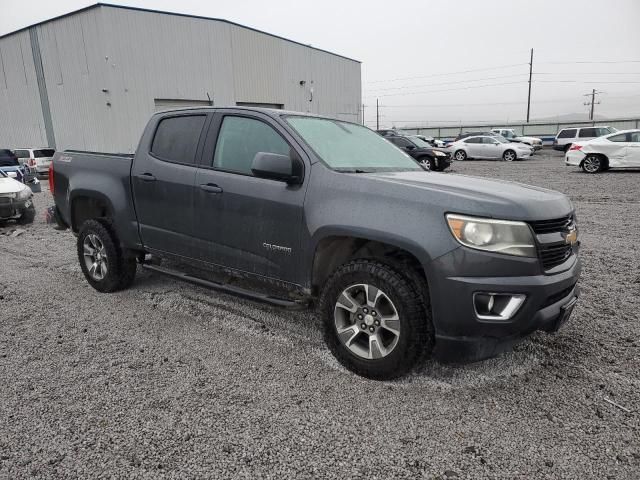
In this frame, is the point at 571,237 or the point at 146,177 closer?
the point at 571,237

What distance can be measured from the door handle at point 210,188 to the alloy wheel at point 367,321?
1.35 metres

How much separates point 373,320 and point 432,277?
0.53 meters

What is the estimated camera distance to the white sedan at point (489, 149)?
25.3 meters

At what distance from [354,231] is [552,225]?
1225mm

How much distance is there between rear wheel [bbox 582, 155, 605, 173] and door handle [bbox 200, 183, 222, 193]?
1707cm

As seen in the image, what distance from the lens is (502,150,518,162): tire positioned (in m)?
25.3

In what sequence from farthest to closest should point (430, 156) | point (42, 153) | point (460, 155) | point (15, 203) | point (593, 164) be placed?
1. point (460, 155)
2. point (42, 153)
3. point (430, 156)
4. point (593, 164)
5. point (15, 203)

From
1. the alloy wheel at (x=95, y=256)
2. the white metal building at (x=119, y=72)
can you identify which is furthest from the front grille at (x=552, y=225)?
the white metal building at (x=119, y=72)

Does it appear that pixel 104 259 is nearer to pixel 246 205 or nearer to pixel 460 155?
pixel 246 205


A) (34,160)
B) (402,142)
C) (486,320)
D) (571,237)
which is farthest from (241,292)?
(34,160)

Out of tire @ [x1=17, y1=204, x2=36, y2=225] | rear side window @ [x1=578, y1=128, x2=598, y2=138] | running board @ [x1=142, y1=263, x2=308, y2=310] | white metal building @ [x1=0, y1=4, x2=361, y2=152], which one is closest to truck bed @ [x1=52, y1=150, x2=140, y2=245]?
running board @ [x1=142, y1=263, x2=308, y2=310]

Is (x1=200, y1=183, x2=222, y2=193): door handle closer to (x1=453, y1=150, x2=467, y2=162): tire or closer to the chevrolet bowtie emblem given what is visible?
the chevrolet bowtie emblem

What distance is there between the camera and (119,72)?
75.2 feet

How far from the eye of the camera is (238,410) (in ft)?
8.91
